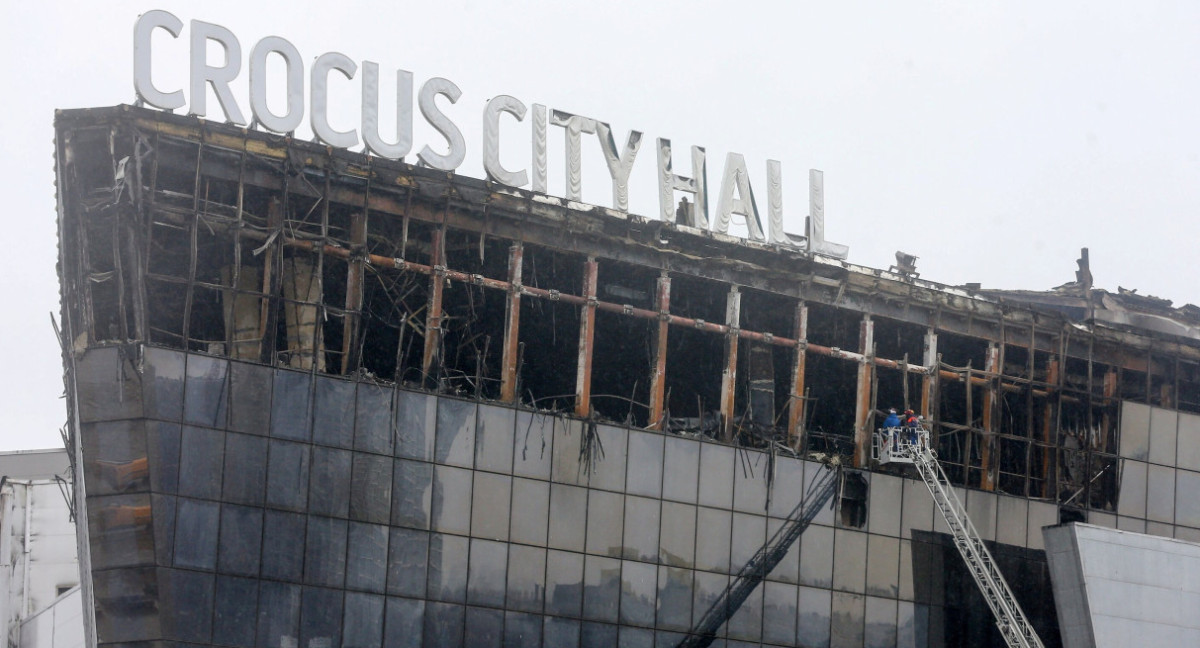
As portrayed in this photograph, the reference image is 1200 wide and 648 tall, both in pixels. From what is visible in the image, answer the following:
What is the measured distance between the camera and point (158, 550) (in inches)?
1844

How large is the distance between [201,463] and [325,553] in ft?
15.2

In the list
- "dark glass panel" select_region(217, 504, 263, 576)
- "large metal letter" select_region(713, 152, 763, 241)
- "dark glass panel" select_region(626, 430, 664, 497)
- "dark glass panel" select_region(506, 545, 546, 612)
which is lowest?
"dark glass panel" select_region(506, 545, 546, 612)

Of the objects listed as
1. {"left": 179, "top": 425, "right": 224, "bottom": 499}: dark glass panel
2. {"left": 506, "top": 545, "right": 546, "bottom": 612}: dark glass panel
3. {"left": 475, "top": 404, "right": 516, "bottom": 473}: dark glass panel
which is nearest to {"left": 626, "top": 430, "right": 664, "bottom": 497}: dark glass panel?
{"left": 506, "top": 545, "right": 546, "bottom": 612}: dark glass panel

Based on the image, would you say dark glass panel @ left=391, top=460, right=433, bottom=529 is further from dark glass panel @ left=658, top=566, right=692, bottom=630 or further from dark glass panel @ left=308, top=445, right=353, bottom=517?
dark glass panel @ left=658, top=566, right=692, bottom=630

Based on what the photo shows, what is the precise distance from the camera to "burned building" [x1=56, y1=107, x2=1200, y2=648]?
48.0 metres

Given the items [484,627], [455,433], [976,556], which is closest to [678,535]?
[484,627]

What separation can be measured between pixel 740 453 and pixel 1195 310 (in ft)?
121

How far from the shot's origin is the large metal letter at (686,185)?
189ft

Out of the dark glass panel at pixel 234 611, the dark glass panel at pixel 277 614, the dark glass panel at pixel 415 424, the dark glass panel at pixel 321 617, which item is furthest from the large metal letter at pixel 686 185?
the dark glass panel at pixel 234 611

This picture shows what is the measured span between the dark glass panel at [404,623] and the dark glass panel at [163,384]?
29.0ft

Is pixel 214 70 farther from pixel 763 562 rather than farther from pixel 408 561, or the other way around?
pixel 763 562

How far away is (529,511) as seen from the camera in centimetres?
5259

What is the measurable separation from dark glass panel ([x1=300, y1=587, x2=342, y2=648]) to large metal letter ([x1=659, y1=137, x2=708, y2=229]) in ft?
59.7

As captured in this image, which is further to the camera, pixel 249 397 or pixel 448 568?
pixel 448 568
